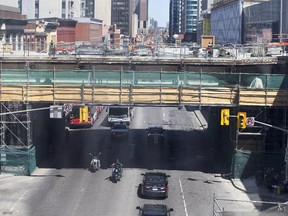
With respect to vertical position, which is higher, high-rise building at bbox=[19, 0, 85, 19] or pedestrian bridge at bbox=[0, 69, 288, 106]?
high-rise building at bbox=[19, 0, 85, 19]

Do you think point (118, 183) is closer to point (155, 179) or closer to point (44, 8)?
point (155, 179)

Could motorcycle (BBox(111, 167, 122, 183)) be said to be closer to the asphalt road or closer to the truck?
the asphalt road

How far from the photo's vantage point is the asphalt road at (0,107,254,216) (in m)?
32.8

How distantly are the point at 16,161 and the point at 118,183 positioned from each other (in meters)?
7.10

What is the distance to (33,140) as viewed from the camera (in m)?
42.4

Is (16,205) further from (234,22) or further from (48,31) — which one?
(234,22)

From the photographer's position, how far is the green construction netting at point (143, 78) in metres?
38.9

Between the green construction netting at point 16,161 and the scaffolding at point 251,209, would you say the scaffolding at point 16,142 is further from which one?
the scaffolding at point 251,209

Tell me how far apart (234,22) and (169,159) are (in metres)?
88.2

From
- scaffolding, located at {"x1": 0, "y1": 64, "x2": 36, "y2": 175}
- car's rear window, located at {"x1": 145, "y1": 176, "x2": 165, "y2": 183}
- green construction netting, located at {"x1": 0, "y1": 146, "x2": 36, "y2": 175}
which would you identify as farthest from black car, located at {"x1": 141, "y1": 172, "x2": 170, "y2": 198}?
scaffolding, located at {"x1": 0, "y1": 64, "x2": 36, "y2": 175}

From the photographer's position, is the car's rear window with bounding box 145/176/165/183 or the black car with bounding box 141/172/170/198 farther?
the car's rear window with bounding box 145/176/165/183

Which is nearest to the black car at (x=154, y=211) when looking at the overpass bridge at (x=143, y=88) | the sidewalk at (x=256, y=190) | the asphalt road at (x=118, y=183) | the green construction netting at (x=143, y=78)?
the asphalt road at (x=118, y=183)

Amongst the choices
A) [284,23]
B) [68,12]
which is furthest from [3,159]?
[68,12]

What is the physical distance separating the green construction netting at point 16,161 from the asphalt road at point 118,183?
0.74 metres
